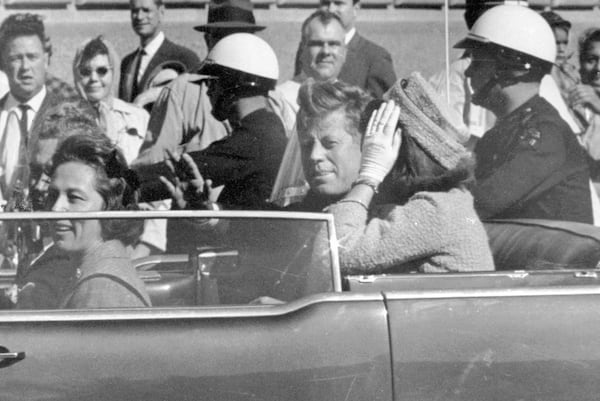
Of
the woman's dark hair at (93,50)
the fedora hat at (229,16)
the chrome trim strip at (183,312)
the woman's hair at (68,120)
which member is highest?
the fedora hat at (229,16)

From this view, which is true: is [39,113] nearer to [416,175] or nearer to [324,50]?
[324,50]

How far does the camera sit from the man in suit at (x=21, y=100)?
436cm

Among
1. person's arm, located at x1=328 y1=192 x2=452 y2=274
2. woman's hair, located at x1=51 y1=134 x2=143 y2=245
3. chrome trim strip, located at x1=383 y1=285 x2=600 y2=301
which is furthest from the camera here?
woman's hair, located at x1=51 y1=134 x2=143 y2=245

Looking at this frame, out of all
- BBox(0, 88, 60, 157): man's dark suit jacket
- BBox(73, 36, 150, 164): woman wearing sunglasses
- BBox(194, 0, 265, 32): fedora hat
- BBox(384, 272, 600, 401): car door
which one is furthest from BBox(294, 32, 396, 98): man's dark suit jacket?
BBox(384, 272, 600, 401): car door

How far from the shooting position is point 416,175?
4.11 metres

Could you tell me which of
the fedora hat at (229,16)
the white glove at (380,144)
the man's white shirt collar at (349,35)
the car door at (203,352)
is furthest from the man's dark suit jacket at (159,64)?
the car door at (203,352)

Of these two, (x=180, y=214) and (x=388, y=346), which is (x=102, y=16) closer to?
(x=180, y=214)

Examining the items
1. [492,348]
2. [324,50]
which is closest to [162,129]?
[324,50]

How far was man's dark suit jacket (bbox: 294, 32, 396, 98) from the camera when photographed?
443 centimetres

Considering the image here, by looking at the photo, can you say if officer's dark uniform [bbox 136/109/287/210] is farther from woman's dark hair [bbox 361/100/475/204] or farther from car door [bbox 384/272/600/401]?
car door [bbox 384/272/600/401]

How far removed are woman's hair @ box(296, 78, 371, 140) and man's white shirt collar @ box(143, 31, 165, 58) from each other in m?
0.60

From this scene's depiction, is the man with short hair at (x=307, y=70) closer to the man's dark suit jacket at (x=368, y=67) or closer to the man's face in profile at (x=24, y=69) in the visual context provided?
the man's dark suit jacket at (x=368, y=67)

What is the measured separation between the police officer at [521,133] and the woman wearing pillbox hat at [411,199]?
0.84 ft

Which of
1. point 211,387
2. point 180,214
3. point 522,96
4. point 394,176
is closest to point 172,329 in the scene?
point 211,387
